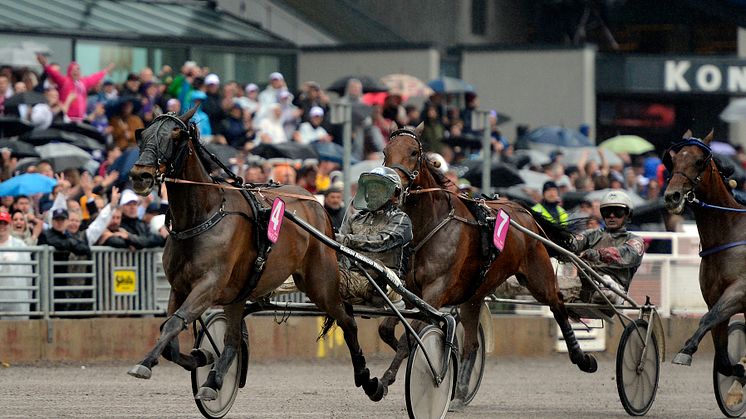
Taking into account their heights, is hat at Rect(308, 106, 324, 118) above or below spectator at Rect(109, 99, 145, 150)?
above

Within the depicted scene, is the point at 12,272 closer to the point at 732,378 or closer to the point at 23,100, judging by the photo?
the point at 23,100

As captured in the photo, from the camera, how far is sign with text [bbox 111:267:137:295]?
53.9 feet

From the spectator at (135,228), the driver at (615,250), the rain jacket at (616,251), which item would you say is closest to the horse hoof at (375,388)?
the driver at (615,250)

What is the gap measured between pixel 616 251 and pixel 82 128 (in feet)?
26.1

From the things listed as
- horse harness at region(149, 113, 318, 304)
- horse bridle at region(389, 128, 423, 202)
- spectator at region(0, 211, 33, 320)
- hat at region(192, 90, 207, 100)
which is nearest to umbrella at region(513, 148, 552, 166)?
hat at region(192, 90, 207, 100)

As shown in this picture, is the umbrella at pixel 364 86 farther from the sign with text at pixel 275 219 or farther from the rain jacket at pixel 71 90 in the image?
the sign with text at pixel 275 219

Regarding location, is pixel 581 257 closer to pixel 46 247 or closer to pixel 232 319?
pixel 232 319

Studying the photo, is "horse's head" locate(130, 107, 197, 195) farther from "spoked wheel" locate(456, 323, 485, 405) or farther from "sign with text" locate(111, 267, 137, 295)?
"sign with text" locate(111, 267, 137, 295)

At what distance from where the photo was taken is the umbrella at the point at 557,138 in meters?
25.1

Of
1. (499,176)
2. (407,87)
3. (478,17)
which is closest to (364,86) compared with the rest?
(407,87)

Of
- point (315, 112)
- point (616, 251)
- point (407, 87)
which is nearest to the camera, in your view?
point (616, 251)

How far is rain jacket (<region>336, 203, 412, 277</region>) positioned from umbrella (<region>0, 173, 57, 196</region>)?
5.76 meters

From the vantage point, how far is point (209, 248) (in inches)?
432

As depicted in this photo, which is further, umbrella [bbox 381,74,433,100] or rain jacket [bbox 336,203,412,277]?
umbrella [bbox 381,74,433,100]
